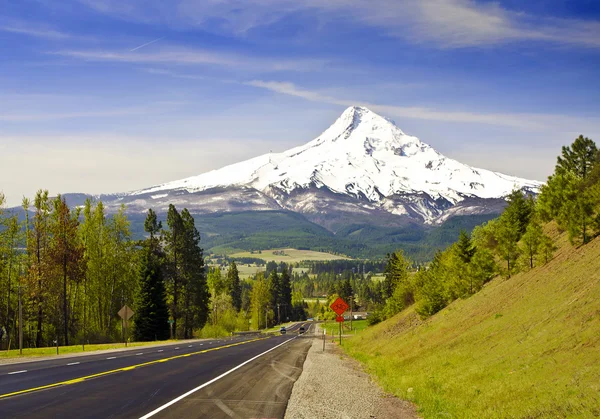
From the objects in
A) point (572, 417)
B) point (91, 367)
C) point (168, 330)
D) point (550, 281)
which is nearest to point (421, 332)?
point (550, 281)

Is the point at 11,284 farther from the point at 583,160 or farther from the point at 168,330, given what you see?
the point at 583,160

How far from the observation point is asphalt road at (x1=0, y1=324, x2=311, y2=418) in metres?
14.4

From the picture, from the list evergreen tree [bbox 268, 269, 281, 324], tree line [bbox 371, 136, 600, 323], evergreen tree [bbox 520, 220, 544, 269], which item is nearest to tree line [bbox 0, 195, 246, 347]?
tree line [bbox 371, 136, 600, 323]

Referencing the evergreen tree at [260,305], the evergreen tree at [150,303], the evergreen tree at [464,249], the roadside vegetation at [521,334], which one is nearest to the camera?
the roadside vegetation at [521,334]

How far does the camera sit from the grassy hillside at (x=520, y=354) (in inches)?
535

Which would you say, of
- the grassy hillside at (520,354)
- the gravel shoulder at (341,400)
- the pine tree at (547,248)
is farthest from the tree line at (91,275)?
the pine tree at (547,248)

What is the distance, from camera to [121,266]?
247 ft

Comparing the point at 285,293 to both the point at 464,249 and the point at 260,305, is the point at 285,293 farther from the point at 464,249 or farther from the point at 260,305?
the point at 464,249

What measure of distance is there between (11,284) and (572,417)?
209ft

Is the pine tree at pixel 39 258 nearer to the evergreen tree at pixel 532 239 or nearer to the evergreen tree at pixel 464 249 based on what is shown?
the evergreen tree at pixel 464 249

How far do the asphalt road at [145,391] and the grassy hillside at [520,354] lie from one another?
460 centimetres

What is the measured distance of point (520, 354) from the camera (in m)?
18.5

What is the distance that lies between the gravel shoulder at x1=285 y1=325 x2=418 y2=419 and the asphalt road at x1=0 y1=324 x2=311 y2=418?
1.73 feet

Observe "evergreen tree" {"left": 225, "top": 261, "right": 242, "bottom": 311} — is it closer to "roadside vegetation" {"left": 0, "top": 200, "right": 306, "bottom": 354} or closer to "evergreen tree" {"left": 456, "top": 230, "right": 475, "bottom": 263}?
"roadside vegetation" {"left": 0, "top": 200, "right": 306, "bottom": 354}
